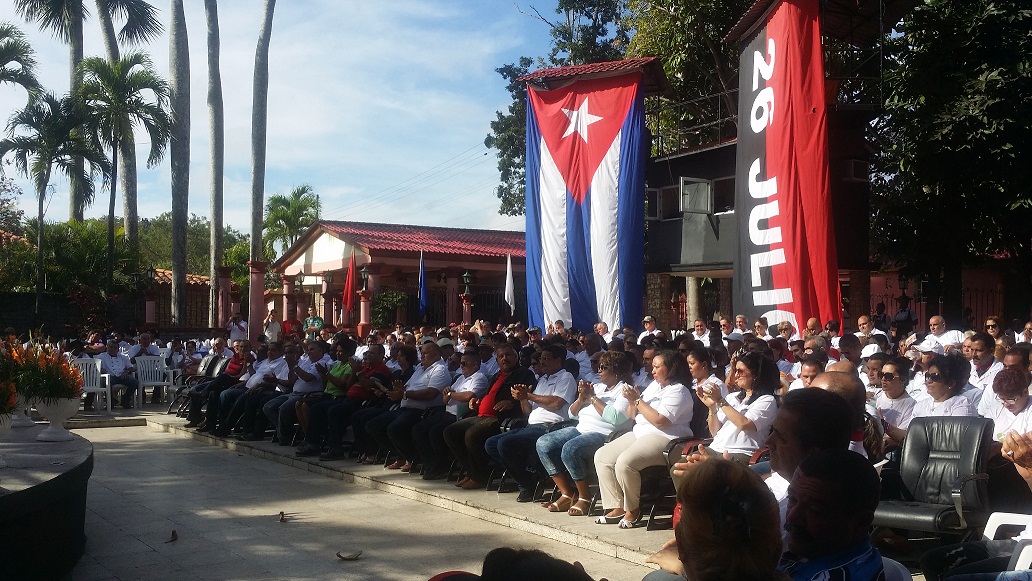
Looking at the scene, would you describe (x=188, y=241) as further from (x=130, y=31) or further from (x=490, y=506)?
(x=490, y=506)

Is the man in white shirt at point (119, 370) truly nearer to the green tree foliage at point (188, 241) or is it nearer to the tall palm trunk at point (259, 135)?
the tall palm trunk at point (259, 135)

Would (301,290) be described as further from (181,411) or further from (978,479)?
(978,479)

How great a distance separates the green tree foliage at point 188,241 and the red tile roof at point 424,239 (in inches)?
1023

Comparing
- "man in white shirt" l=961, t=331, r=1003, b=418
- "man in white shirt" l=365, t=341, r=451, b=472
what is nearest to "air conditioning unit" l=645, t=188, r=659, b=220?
"man in white shirt" l=365, t=341, r=451, b=472

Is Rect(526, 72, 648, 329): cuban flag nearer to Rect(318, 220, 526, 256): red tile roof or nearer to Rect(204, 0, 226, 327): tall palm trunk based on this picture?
Rect(318, 220, 526, 256): red tile roof

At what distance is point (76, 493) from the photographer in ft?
21.4

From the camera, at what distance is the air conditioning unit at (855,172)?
67.5 feet

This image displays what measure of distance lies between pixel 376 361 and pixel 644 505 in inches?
195

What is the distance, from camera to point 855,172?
2064 cm

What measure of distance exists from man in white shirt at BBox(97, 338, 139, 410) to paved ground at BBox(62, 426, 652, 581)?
6902 mm

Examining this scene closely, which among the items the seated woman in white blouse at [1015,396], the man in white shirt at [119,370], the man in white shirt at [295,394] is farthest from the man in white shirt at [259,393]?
the seated woman in white blouse at [1015,396]

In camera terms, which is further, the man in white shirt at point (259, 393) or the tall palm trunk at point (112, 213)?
the tall palm trunk at point (112, 213)

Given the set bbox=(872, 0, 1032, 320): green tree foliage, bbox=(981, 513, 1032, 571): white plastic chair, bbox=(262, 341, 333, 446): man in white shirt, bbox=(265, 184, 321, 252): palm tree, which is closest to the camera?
bbox=(981, 513, 1032, 571): white plastic chair

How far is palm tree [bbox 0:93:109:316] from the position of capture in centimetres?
2648
